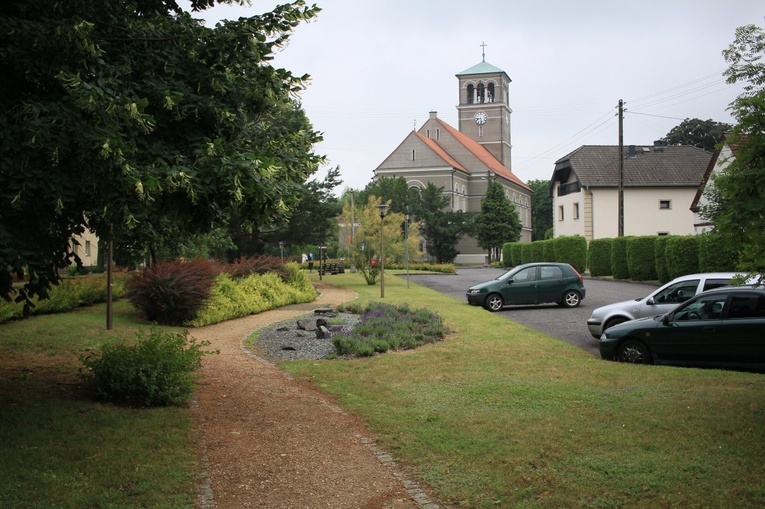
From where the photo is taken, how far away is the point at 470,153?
9081 centimetres

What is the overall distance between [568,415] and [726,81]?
4139mm

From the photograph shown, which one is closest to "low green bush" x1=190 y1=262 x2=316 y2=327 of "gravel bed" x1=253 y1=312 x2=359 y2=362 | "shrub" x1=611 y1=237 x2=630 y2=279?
"gravel bed" x1=253 y1=312 x2=359 y2=362

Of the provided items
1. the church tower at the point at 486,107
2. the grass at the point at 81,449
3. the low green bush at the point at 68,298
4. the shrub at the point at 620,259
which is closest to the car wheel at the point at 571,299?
the low green bush at the point at 68,298

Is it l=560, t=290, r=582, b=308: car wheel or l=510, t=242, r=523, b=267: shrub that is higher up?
l=510, t=242, r=523, b=267: shrub

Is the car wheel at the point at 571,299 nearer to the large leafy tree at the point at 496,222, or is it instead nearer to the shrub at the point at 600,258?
the shrub at the point at 600,258

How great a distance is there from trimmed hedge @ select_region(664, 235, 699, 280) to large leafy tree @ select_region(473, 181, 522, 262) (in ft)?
153

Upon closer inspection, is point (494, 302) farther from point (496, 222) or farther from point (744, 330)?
point (496, 222)

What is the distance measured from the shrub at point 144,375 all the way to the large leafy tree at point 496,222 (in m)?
70.2

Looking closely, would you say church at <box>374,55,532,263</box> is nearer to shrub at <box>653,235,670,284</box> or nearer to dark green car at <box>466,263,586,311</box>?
shrub at <box>653,235,670,284</box>

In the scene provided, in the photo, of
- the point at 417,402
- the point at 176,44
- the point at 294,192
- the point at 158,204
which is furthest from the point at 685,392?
the point at 176,44

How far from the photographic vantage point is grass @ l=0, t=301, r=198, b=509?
211 inches

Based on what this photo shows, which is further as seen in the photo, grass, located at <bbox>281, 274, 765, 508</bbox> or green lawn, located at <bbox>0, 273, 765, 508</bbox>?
grass, located at <bbox>281, 274, 765, 508</bbox>

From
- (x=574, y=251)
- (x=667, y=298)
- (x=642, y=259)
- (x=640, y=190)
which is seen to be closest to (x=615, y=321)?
(x=667, y=298)

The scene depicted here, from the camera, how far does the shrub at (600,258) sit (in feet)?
134
